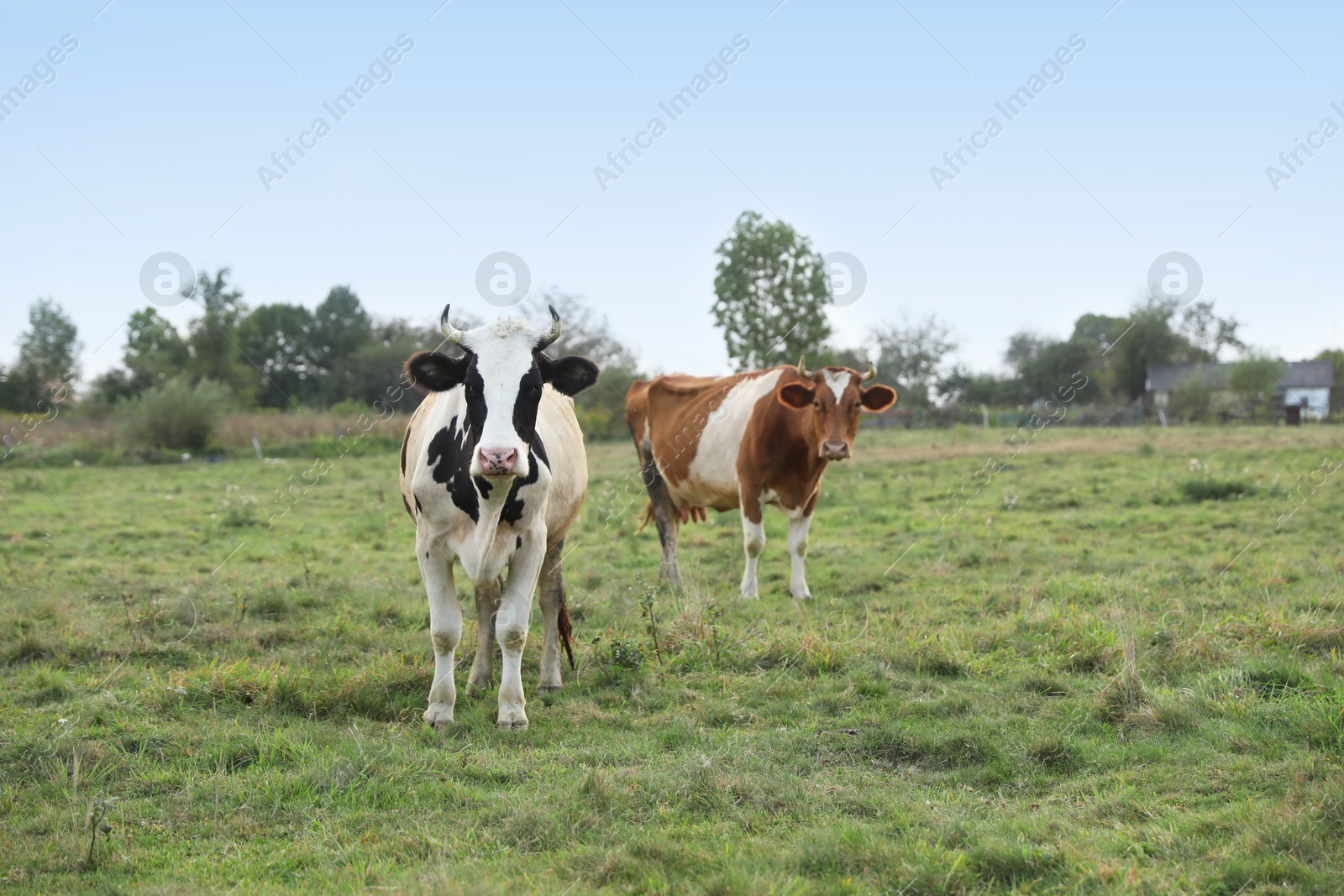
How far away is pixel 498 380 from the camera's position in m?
5.45

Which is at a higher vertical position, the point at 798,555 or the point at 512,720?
the point at 798,555

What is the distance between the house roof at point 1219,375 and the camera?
48375 mm

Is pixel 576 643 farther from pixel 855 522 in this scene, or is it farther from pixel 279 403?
pixel 279 403

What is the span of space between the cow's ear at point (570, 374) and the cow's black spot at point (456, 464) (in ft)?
2.24

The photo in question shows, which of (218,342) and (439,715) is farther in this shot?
(218,342)

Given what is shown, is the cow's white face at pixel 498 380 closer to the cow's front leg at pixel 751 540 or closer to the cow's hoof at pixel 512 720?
the cow's hoof at pixel 512 720

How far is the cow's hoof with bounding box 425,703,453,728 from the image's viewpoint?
18.2ft

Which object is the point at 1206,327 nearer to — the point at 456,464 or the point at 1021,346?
the point at 1021,346

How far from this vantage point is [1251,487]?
14.8m

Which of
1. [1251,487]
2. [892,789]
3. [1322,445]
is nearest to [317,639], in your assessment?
[892,789]

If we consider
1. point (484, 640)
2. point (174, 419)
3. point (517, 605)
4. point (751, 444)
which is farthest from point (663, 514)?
point (174, 419)

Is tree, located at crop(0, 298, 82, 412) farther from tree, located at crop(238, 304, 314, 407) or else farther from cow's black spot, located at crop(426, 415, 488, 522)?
cow's black spot, located at crop(426, 415, 488, 522)

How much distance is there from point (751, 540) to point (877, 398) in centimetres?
197

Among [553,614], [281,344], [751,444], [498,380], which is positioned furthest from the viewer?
[281,344]
